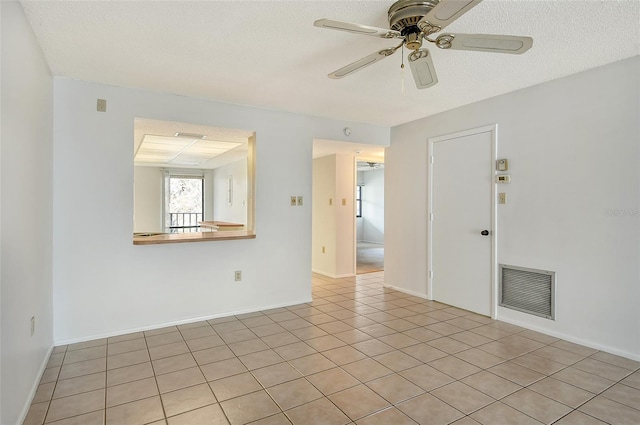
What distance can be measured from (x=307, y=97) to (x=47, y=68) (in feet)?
7.11

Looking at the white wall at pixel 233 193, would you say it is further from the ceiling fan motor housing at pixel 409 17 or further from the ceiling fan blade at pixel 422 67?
the ceiling fan motor housing at pixel 409 17

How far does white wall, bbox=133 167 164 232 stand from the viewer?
351 inches

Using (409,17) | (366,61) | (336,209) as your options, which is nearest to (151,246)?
(366,61)

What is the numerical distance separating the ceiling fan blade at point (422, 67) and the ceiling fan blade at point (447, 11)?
0.26 metres

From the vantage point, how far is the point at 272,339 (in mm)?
3143

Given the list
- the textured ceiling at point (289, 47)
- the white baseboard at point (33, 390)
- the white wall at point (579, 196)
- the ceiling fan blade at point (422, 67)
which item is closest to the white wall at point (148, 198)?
the textured ceiling at point (289, 47)

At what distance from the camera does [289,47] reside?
2441 mm

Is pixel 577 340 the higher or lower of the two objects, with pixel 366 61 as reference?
lower

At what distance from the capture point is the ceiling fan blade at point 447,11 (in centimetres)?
143

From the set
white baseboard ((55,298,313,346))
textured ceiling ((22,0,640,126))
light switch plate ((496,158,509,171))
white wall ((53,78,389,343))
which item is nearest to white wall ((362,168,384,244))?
white wall ((53,78,389,343))

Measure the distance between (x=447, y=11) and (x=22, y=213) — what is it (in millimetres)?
2464

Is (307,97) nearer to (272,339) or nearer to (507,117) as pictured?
(507,117)

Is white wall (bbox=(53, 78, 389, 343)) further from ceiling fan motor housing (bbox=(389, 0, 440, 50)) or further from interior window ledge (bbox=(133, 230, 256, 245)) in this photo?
ceiling fan motor housing (bbox=(389, 0, 440, 50))

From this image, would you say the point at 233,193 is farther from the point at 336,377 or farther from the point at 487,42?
the point at 487,42
